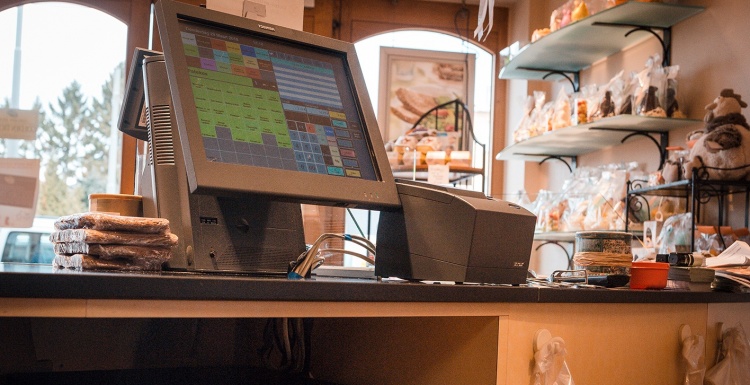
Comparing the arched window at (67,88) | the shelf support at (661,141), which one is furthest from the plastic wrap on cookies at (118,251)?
the arched window at (67,88)

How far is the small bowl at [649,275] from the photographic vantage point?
1.44 m

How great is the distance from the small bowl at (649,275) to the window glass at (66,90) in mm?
3688

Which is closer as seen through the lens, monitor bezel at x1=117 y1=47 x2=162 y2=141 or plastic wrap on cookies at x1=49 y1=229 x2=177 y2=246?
plastic wrap on cookies at x1=49 y1=229 x2=177 y2=246

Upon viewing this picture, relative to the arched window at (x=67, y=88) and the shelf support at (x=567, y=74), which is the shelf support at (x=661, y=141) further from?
the arched window at (x=67, y=88)

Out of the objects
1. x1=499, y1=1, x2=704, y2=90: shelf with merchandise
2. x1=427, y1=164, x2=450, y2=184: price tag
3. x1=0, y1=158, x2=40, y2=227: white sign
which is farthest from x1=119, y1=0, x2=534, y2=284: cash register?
x1=0, y1=158, x2=40, y2=227: white sign

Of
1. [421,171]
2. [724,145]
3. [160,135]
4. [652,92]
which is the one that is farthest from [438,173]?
[160,135]

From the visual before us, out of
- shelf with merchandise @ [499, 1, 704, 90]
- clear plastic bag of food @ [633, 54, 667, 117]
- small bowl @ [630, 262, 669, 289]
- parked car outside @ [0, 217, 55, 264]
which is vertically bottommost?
parked car outside @ [0, 217, 55, 264]

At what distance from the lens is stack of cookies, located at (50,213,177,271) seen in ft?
3.52

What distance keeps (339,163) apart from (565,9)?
2736mm

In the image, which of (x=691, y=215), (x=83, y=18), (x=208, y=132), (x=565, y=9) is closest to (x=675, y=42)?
(x=565, y=9)

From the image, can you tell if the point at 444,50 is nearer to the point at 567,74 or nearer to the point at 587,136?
the point at 567,74

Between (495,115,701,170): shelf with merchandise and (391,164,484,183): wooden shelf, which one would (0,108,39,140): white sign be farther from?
(495,115,701,170): shelf with merchandise

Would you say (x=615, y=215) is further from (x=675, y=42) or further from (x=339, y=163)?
(x=339, y=163)

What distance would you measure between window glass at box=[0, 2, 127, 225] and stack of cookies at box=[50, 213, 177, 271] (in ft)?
12.0
